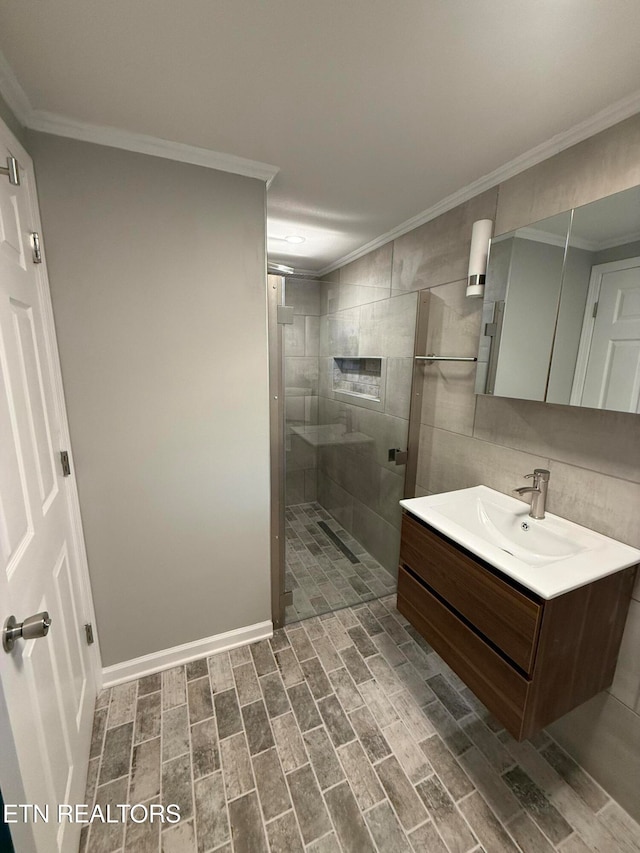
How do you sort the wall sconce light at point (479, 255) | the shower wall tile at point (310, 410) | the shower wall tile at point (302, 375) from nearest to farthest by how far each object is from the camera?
1. the wall sconce light at point (479, 255)
2. the shower wall tile at point (302, 375)
3. the shower wall tile at point (310, 410)

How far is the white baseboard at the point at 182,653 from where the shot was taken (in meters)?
1.67

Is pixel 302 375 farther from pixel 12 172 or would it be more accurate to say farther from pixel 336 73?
pixel 12 172

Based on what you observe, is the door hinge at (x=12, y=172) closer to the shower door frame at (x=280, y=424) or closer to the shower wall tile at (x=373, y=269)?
the shower door frame at (x=280, y=424)

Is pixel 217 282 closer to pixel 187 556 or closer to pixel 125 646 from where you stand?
pixel 187 556

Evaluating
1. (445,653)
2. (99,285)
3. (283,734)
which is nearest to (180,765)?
(283,734)

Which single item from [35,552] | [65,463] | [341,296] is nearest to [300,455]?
[341,296]

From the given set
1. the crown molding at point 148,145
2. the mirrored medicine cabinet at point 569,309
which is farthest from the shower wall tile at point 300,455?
the crown molding at point 148,145

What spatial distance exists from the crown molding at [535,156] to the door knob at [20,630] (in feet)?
7.20

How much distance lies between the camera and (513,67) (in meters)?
0.99

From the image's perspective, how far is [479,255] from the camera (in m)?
1.60

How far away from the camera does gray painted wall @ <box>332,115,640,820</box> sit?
3.92 feet

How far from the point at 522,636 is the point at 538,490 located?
589mm

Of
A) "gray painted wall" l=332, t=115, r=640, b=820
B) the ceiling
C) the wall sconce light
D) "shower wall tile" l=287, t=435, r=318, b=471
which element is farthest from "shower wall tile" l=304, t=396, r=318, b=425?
the ceiling

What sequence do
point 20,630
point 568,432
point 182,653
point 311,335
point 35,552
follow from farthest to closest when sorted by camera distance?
point 311,335 < point 182,653 < point 568,432 < point 35,552 < point 20,630
